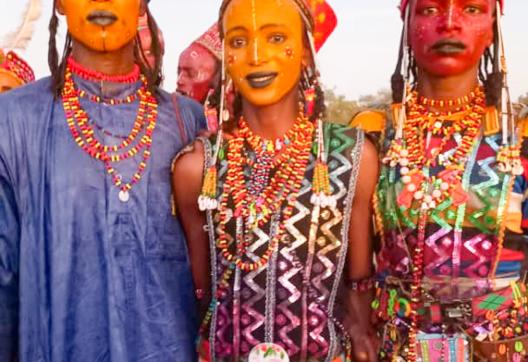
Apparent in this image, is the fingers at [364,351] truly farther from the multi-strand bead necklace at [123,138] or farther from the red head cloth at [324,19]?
the red head cloth at [324,19]

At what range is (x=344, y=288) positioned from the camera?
10.2 feet

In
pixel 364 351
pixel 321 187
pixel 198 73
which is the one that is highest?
pixel 198 73

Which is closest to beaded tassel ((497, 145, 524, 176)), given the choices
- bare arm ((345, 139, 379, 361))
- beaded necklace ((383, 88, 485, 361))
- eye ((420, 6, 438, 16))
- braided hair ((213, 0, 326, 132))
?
beaded necklace ((383, 88, 485, 361))

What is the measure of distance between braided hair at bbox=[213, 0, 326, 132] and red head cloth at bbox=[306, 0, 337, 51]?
448mm

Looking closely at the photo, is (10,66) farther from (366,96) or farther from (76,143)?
(366,96)

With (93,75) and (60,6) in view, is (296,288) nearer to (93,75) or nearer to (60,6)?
(93,75)

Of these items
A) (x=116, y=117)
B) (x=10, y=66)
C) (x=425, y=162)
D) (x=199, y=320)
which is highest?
(x=10, y=66)

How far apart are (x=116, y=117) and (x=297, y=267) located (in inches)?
40.4

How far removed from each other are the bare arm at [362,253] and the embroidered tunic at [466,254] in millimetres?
142

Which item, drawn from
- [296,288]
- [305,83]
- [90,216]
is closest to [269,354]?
[296,288]

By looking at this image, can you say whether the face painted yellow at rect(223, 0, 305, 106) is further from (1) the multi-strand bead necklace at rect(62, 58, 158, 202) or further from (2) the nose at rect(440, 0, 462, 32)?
(2) the nose at rect(440, 0, 462, 32)

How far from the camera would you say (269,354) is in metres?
2.87

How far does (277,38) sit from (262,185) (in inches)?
24.9

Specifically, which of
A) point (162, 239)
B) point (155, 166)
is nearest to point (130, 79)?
point (155, 166)
